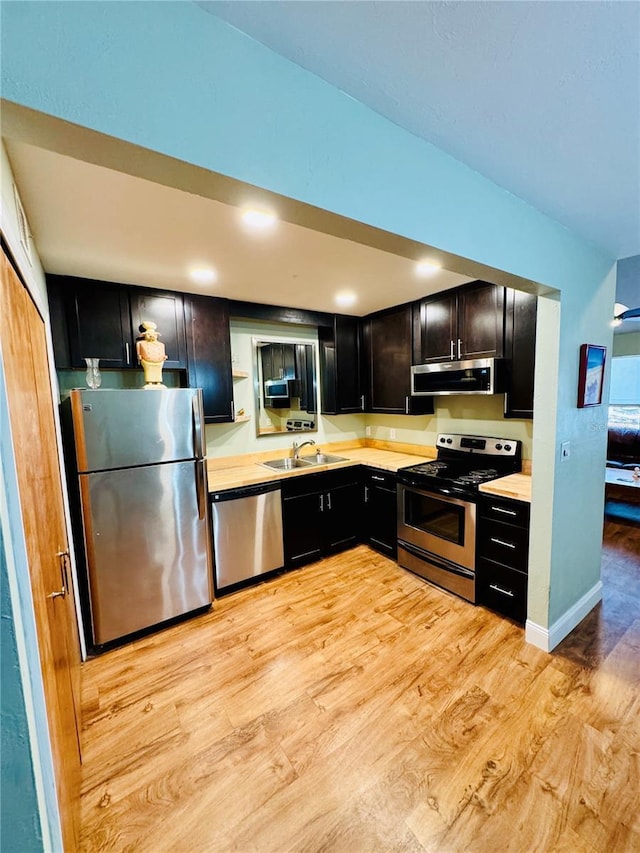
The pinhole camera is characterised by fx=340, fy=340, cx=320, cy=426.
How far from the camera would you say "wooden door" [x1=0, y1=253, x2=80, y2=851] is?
34.6 inches

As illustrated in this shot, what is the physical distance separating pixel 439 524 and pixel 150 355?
8.13ft

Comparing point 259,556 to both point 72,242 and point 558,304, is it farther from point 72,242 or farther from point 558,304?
point 558,304

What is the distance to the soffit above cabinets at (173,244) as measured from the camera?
130 cm

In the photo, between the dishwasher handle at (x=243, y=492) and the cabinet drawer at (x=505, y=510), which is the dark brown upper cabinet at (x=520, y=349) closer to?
the cabinet drawer at (x=505, y=510)

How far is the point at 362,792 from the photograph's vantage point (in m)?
1.35

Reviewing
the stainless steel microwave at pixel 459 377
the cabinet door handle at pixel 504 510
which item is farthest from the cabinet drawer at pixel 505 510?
the stainless steel microwave at pixel 459 377

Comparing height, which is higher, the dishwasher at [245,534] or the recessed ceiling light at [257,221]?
the recessed ceiling light at [257,221]

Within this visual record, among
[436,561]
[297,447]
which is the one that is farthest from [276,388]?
[436,561]

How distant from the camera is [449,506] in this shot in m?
2.56

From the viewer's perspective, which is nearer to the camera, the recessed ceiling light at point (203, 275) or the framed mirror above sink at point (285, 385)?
the recessed ceiling light at point (203, 275)

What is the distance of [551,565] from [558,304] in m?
1.50

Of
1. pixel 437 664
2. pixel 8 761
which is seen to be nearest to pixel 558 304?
pixel 437 664

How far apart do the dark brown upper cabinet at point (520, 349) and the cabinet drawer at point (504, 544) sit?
812 millimetres

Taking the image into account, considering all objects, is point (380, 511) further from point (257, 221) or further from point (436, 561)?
point (257, 221)
